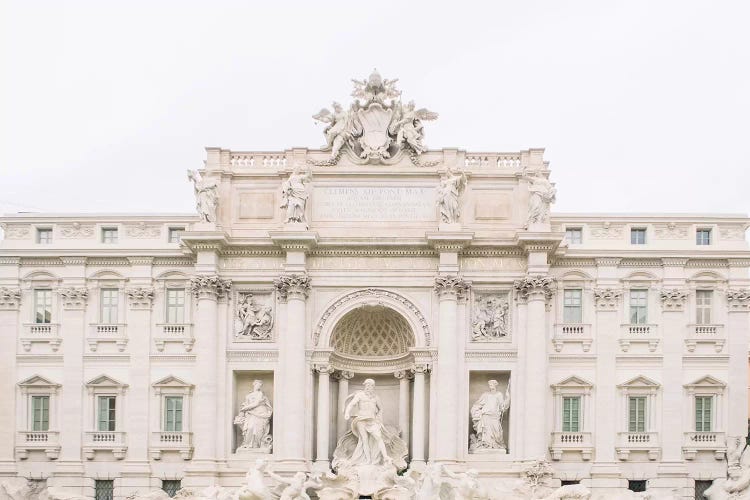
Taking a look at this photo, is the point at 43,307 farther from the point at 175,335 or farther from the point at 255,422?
the point at 255,422

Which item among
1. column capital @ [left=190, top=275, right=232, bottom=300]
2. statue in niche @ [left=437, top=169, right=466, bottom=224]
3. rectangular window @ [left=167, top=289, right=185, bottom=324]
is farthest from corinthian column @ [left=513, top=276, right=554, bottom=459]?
rectangular window @ [left=167, top=289, right=185, bottom=324]

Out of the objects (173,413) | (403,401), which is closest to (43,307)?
(173,413)

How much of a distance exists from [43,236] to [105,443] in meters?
7.83

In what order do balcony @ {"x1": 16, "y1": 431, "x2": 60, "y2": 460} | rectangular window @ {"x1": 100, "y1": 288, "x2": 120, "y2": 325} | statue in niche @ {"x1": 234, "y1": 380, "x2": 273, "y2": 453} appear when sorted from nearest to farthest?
statue in niche @ {"x1": 234, "y1": 380, "x2": 273, "y2": 453}, balcony @ {"x1": 16, "y1": 431, "x2": 60, "y2": 460}, rectangular window @ {"x1": 100, "y1": 288, "x2": 120, "y2": 325}

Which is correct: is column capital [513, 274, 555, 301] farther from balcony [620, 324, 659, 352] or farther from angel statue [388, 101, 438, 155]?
angel statue [388, 101, 438, 155]

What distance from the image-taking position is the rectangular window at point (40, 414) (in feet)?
130

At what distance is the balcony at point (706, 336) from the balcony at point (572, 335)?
11.3ft

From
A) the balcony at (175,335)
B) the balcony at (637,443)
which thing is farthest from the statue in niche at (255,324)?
the balcony at (637,443)

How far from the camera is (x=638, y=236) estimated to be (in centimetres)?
3969

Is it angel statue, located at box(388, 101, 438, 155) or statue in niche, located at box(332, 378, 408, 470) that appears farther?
angel statue, located at box(388, 101, 438, 155)

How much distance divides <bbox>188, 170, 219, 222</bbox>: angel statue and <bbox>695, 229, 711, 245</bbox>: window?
17.0 metres

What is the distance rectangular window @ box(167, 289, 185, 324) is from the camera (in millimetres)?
39688

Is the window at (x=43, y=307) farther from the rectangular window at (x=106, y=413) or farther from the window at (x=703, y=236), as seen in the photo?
the window at (x=703, y=236)

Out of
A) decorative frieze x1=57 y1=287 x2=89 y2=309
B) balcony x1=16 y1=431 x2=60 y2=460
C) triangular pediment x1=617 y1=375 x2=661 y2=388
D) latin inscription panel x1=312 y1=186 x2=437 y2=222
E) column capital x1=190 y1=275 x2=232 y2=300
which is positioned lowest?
balcony x1=16 y1=431 x2=60 y2=460
